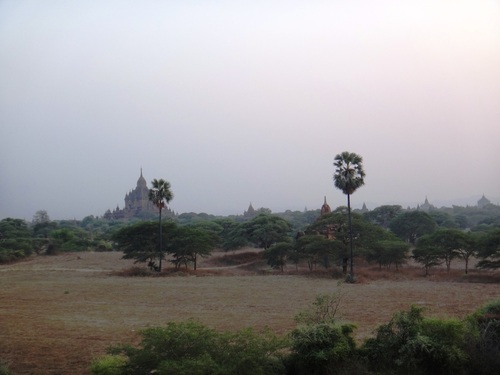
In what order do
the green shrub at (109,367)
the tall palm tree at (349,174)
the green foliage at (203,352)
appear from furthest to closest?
the tall palm tree at (349,174) → the green shrub at (109,367) → the green foliage at (203,352)

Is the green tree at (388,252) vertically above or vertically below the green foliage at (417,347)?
above

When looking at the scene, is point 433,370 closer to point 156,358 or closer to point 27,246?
point 156,358

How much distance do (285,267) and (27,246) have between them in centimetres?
3199

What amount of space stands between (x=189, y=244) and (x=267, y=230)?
13519 millimetres

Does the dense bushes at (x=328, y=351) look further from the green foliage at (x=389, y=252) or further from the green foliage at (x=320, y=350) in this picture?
the green foliage at (x=389, y=252)

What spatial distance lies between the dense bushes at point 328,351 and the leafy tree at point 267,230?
3845 centimetres

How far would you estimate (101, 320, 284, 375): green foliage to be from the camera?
8.38 metres

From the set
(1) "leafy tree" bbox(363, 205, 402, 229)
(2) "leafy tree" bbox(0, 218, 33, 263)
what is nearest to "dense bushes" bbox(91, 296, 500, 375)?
(2) "leafy tree" bbox(0, 218, 33, 263)

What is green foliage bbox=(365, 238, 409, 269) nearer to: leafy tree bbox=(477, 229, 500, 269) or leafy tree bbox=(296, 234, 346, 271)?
leafy tree bbox=(296, 234, 346, 271)

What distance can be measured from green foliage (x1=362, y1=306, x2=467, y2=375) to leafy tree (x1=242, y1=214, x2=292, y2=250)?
3835 centimetres

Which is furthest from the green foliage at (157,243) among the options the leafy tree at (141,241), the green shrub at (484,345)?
the green shrub at (484,345)

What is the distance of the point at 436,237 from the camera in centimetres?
3419

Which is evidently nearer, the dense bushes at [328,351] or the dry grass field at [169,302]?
the dense bushes at [328,351]

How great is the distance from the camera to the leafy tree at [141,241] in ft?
126
